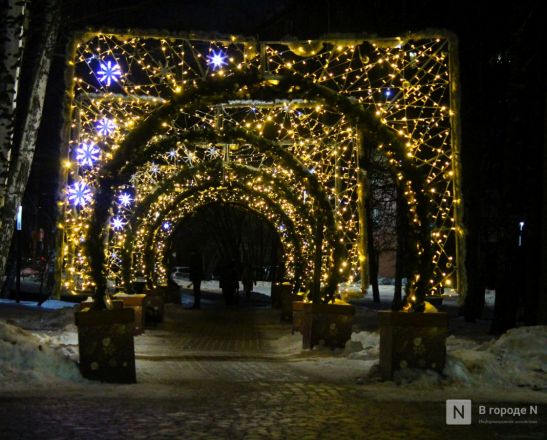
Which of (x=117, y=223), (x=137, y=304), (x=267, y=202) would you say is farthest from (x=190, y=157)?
(x=137, y=304)

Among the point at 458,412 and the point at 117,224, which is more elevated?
the point at 117,224

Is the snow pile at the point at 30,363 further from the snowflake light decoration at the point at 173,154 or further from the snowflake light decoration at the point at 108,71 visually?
the snowflake light decoration at the point at 173,154

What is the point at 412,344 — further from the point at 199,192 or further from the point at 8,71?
the point at 199,192

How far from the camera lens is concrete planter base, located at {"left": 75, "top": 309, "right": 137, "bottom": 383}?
10180mm

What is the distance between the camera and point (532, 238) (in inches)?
611

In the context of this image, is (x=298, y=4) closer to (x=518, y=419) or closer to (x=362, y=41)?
(x=362, y=41)

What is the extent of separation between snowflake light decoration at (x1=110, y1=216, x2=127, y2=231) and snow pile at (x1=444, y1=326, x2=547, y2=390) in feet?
41.3

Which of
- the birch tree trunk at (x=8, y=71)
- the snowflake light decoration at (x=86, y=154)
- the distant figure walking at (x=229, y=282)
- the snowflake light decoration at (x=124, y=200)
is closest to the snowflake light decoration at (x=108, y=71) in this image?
the snowflake light decoration at (x=86, y=154)

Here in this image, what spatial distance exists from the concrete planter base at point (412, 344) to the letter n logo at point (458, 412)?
5.86ft

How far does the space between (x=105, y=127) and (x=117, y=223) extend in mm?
3883

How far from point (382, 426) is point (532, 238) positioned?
872 centimetres

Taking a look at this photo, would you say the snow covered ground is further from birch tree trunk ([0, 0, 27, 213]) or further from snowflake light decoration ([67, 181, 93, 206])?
snowflake light decoration ([67, 181, 93, 206])

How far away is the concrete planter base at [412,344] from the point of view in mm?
10492

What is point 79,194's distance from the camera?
57.2 ft
